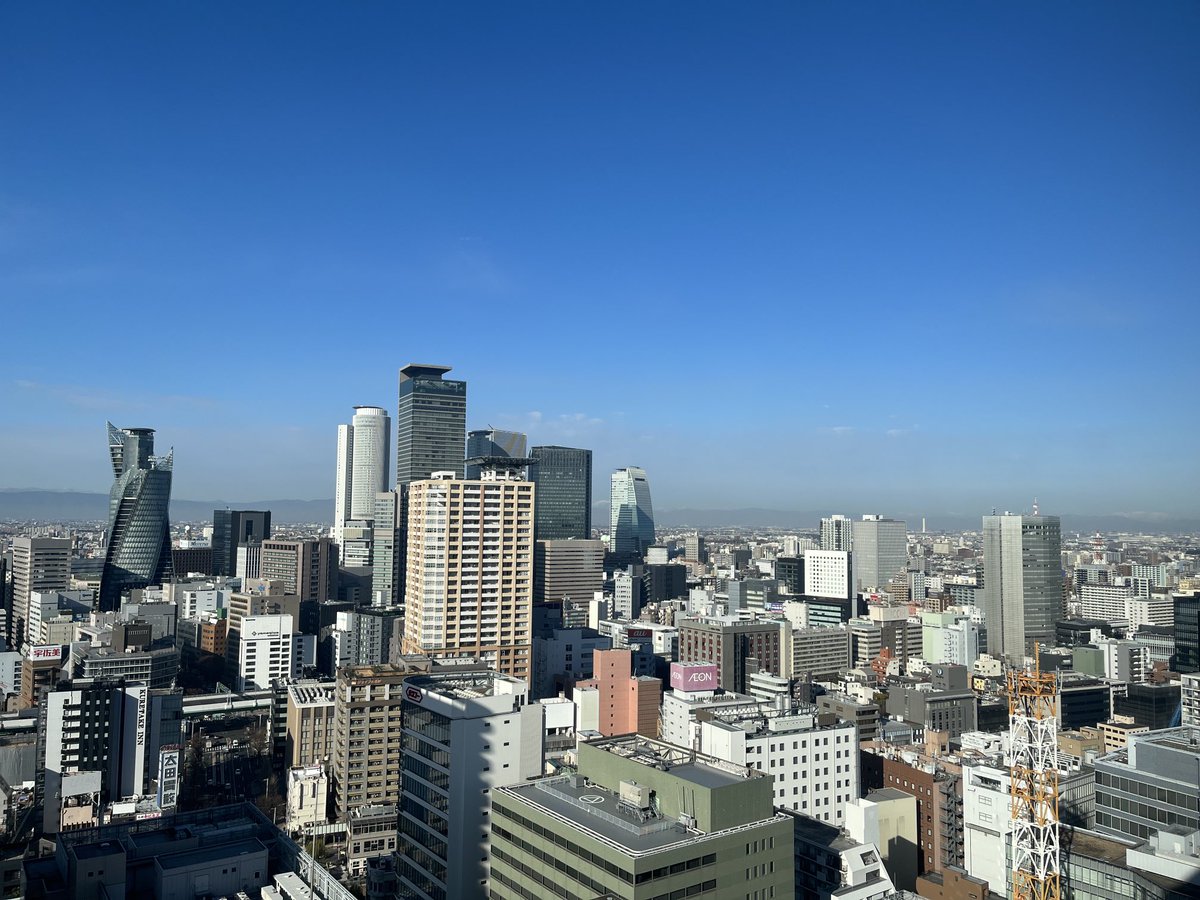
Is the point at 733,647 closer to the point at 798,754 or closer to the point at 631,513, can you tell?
the point at 798,754

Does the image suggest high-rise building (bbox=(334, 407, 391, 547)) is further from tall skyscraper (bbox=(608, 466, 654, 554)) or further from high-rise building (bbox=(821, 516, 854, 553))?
high-rise building (bbox=(821, 516, 854, 553))

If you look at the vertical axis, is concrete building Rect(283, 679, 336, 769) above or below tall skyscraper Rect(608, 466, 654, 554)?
below

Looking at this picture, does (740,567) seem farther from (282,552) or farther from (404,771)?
(404,771)

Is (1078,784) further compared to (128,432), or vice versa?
(128,432)

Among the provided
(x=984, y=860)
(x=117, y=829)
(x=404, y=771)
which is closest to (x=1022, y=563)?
(x=984, y=860)

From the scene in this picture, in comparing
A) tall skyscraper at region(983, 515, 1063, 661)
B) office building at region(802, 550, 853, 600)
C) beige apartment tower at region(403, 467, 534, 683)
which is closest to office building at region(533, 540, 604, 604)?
office building at region(802, 550, 853, 600)
